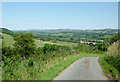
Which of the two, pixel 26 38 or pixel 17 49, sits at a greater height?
pixel 26 38

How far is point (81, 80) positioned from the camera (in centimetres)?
843

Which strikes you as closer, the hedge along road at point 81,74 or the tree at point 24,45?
the hedge along road at point 81,74

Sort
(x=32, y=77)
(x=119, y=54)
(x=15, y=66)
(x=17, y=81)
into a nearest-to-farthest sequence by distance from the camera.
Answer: (x=17, y=81) < (x=32, y=77) < (x=15, y=66) < (x=119, y=54)

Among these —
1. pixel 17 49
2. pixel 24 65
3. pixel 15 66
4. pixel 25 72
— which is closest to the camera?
pixel 25 72

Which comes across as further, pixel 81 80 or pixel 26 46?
pixel 26 46

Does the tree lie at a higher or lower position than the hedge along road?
lower

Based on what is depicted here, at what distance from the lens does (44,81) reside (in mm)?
7992

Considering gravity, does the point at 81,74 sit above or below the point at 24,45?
above

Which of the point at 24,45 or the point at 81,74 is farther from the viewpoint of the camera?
the point at 24,45

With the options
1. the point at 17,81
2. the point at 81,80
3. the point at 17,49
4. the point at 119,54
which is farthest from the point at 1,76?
the point at 17,49

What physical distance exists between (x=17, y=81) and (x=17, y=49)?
54141 millimetres

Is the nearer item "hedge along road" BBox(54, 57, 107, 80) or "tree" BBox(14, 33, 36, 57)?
"hedge along road" BBox(54, 57, 107, 80)

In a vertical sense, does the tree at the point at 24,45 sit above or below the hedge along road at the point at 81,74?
below

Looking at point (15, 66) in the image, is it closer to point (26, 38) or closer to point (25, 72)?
point (25, 72)
